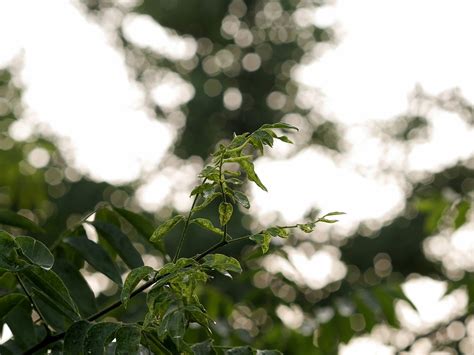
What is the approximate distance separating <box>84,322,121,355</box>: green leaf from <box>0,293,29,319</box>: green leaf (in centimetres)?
18

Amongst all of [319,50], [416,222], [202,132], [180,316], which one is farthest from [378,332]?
[180,316]

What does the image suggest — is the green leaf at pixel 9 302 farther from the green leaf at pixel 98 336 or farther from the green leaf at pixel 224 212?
the green leaf at pixel 224 212

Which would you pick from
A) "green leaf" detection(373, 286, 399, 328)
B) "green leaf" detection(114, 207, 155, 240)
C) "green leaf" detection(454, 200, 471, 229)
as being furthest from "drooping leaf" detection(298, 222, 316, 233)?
"green leaf" detection(454, 200, 471, 229)

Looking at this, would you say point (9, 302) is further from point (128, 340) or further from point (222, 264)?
point (222, 264)

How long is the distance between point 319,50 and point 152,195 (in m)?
3.32

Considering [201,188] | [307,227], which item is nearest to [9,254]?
[201,188]

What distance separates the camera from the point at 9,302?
1.32 meters

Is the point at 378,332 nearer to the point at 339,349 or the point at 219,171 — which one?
the point at 339,349

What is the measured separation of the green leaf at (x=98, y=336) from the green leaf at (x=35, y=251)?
3.9 inches

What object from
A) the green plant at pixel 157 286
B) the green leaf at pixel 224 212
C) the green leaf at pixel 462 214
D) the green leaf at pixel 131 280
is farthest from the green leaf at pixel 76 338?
the green leaf at pixel 462 214

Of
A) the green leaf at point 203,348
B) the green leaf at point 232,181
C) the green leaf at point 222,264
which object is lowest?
the green leaf at point 203,348

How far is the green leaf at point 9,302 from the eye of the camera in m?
1.31

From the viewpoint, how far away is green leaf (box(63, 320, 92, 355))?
3.83ft

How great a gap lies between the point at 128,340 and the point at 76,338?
0.26 feet
